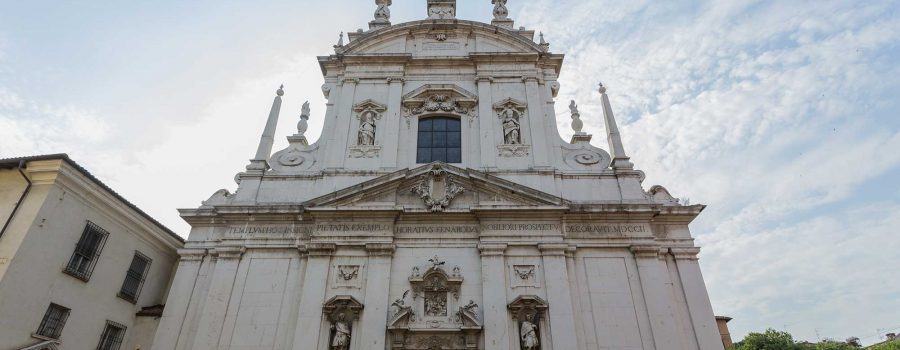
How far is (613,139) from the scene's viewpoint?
1477 cm

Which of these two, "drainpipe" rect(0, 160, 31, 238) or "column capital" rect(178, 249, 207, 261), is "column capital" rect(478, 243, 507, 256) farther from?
"drainpipe" rect(0, 160, 31, 238)

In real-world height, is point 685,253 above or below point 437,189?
below

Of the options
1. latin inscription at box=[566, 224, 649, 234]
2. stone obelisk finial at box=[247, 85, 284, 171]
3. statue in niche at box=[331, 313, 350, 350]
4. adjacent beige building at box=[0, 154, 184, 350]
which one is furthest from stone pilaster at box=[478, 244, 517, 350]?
adjacent beige building at box=[0, 154, 184, 350]

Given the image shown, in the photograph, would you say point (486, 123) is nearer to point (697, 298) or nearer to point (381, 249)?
point (381, 249)

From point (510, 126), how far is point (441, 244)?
4.42 m

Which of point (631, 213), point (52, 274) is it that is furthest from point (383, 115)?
point (52, 274)

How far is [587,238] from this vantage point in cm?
1277

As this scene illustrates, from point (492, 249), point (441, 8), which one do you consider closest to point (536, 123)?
point (492, 249)

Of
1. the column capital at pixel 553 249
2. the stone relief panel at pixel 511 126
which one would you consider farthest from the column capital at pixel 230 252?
the column capital at pixel 553 249

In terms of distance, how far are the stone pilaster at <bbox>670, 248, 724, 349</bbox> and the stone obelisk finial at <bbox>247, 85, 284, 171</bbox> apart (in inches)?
455

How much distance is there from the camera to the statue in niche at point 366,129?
48.6 ft

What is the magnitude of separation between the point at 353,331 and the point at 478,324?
→ 2920 mm

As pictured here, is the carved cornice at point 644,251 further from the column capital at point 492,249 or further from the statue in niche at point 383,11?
the statue in niche at point 383,11

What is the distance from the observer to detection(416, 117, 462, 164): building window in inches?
585
